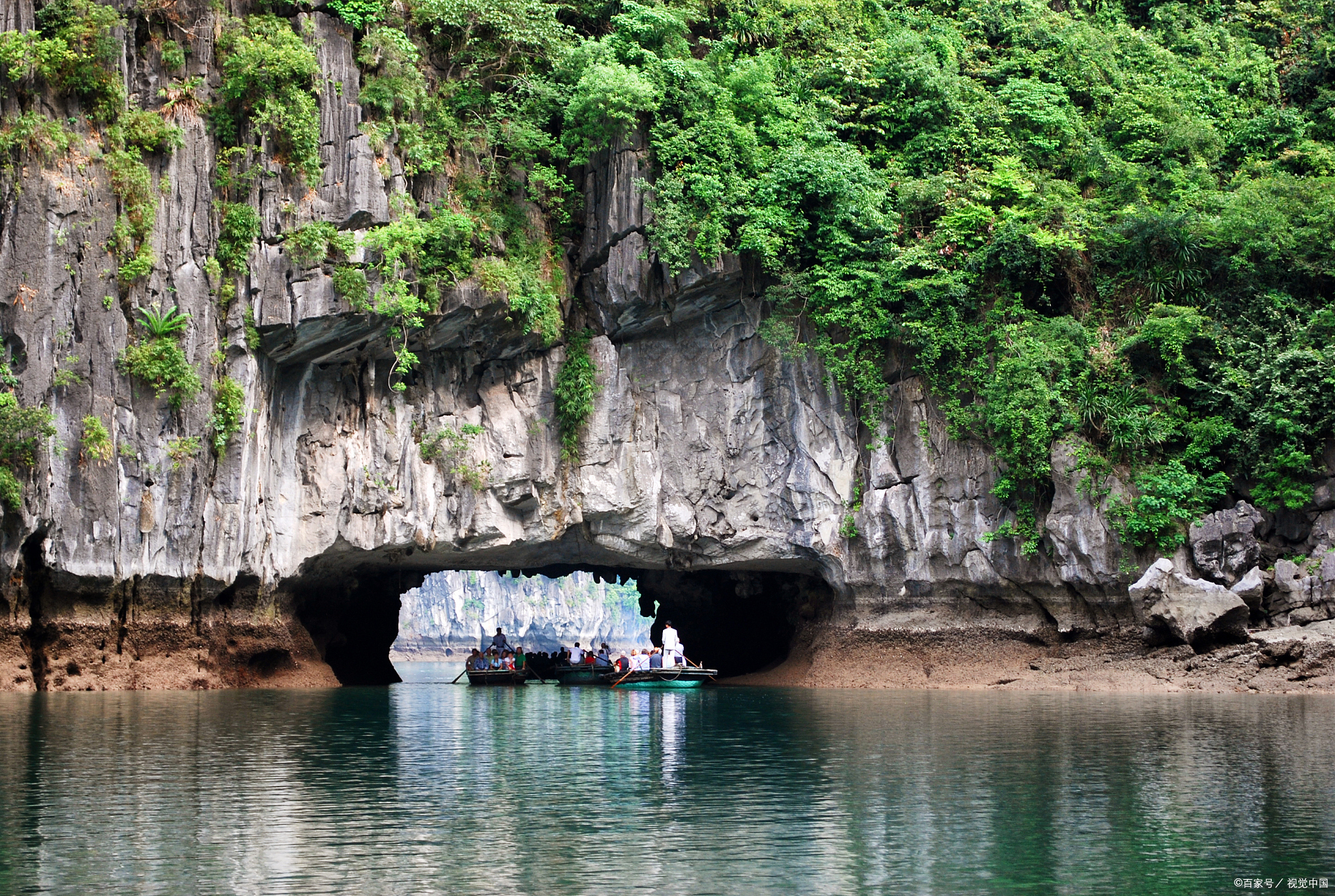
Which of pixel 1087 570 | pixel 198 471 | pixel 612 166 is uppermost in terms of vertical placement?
pixel 612 166

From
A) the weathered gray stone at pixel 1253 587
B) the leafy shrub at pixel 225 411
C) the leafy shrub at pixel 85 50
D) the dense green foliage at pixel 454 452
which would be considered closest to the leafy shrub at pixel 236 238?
the leafy shrub at pixel 225 411

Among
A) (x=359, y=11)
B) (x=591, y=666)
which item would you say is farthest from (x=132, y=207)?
(x=591, y=666)

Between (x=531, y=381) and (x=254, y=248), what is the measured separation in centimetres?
635

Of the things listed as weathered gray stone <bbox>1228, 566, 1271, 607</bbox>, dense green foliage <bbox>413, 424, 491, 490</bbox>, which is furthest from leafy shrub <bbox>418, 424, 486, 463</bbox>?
weathered gray stone <bbox>1228, 566, 1271, 607</bbox>

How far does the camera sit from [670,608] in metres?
34.5

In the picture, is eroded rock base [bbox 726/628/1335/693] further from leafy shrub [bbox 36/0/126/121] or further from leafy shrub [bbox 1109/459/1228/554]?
leafy shrub [bbox 36/0/126/121]

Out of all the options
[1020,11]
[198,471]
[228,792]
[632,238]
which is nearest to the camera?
[228,792]

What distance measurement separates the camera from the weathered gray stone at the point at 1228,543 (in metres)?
21.5

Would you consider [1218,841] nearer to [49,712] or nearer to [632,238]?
[49,712]

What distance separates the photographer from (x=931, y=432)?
82.2ft

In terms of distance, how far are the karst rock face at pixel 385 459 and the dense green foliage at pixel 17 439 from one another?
0.86 feet

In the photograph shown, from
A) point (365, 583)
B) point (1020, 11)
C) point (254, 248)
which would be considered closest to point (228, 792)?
point (254, 248)

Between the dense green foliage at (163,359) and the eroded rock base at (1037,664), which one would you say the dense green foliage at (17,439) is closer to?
the dense green foliage at (163,359)

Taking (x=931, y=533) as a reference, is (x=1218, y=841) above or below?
below
